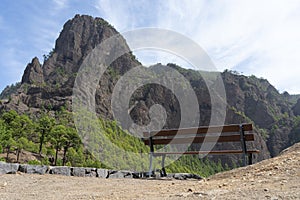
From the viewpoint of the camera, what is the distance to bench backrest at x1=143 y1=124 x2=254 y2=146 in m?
5.72

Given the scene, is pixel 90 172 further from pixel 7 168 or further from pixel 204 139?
pixel 204 139

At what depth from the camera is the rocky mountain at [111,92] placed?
80.4 m

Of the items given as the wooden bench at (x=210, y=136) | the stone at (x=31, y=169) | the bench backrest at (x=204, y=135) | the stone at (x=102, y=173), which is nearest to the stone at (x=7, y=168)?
the stone at (x=31, y=169)

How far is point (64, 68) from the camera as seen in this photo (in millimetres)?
109938

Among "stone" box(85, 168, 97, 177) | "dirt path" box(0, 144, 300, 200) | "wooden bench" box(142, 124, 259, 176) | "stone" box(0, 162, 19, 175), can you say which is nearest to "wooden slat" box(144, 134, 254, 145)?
"wooden bench" box(142, 124, 259, 176)

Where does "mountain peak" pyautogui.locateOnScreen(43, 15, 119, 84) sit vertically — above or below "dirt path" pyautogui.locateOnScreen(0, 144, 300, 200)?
above

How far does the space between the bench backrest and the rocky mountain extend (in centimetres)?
6737

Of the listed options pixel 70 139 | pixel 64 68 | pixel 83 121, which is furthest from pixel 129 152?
pixel 64 68

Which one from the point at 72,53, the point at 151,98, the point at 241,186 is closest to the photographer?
the point at 241,186

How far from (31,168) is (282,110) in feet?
510

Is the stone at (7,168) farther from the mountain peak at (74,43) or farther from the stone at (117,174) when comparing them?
the mountain peak at (74,43)

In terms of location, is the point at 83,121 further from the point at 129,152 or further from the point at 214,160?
the point at 214,160

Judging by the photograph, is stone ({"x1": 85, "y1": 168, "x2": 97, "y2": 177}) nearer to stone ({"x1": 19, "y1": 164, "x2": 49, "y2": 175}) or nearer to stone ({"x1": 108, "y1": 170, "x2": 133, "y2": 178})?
stone ({"x1": 108, "y1": 170, "x2": 133, "y2": 178})

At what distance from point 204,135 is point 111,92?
305 ft
